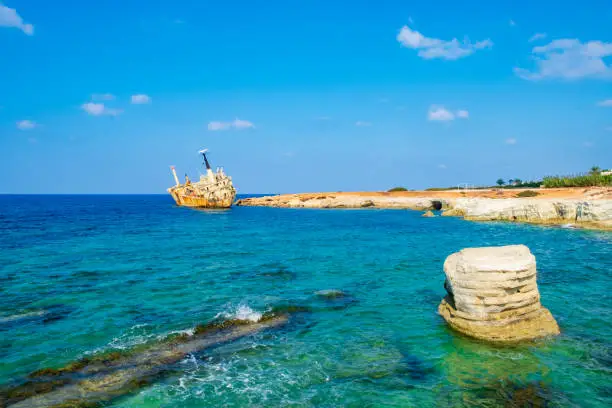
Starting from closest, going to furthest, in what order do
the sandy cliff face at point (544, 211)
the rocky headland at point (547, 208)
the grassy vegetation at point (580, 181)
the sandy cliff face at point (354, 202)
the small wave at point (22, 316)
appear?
the small wave at point (22, 316)
the sandy cliff face at point (544, 211)
the rocky headland at point (547, 208)
the grassy vegetation at point (580, 181)
the sandy cliff face at point (354, 202)

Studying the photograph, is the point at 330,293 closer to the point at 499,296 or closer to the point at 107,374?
the point at 499,296

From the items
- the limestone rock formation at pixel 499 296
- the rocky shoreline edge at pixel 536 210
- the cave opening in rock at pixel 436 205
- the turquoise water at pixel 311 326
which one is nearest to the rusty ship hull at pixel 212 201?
the rocky shoreline edge at pixel 536 210

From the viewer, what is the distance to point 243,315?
1464 cm

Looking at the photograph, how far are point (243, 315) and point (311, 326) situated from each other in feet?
9.05

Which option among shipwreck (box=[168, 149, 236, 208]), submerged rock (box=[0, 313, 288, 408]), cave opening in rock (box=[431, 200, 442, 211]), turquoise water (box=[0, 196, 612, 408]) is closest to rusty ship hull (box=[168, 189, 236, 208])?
shipwreck (box=[168, 149, 236, 208])

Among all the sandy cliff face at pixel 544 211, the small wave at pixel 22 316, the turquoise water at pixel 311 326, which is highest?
the sandy cliff face at pixel 544 211

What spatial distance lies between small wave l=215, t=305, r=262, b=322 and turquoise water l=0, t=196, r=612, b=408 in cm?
22

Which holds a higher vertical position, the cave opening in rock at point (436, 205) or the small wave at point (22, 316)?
the cave opening in rock at point (436, 205)

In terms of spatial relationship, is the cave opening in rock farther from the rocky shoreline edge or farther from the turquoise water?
the turquoise water

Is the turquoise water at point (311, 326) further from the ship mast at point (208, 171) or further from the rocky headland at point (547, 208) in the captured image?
the ship mast at point (208, 171)

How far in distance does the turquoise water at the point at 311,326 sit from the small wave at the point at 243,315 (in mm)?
223

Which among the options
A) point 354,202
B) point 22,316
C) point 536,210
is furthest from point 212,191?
point 22,316

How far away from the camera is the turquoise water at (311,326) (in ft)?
30.1

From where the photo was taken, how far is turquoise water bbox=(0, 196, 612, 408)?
9188mm
